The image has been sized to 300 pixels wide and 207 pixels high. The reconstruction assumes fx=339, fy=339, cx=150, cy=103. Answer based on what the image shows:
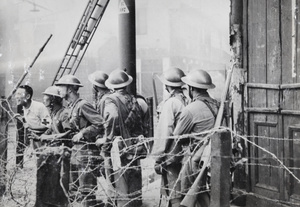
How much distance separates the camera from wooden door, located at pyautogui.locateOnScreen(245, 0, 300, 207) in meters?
4.14

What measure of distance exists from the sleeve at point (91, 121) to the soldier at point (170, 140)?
39.4 inches

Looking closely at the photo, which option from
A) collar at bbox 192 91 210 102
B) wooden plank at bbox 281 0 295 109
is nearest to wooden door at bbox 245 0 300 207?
wooden plank at bbox 281 0 295 109

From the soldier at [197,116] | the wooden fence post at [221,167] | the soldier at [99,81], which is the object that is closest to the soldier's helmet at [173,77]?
the soldier at [197,116]

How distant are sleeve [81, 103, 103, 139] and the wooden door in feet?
7.13

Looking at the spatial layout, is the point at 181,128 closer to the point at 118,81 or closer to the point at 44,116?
the point at 118,81

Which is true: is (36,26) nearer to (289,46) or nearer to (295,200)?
(289,46)

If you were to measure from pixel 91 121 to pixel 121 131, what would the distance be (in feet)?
1.54

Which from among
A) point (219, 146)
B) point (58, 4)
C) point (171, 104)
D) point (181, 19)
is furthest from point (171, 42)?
point (219, 146)

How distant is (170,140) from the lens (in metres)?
4.32

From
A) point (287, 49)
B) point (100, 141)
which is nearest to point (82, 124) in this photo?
point (100, 141)

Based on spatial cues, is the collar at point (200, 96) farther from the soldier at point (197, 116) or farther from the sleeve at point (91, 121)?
the sleeve at point (91, 121)

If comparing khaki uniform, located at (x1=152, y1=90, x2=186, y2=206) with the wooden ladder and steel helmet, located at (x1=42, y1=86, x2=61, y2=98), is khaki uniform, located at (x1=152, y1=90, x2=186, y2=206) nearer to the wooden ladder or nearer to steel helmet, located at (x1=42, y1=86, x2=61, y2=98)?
steel helmet, located at (x1=42, y1=86, x2=61, y2=98)

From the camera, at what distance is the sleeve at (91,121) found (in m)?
5.01

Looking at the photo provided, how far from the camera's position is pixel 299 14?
402cm
